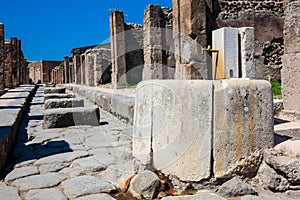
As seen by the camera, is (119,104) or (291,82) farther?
(119,104)

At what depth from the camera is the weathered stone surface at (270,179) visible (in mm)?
2229

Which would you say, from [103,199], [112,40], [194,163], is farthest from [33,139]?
[112,40]

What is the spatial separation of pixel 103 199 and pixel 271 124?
1.56m

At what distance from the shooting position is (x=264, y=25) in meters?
8.82

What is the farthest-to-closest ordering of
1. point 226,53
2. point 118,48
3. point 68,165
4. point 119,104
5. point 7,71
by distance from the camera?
point 7,71, point 118,48, point 119,104, point 226,53, point 68,165

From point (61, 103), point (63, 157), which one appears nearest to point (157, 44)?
point (61, 103)

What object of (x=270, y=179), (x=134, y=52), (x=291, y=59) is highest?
(x=134, y=52)

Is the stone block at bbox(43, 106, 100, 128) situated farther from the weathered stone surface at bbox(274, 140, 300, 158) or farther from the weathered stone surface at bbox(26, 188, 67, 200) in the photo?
the weathered stone surface at bbox(274, 140, 300, 158)

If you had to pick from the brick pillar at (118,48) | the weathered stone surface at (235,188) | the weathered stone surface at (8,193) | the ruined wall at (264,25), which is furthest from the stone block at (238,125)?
the brick pillar at (118,48)

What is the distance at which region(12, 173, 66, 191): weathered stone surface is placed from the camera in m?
2.45

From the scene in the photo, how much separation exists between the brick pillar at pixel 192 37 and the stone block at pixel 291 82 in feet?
4.55

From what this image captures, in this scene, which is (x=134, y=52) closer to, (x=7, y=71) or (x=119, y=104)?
(x=7, y=71)

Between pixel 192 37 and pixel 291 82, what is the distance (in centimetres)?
200

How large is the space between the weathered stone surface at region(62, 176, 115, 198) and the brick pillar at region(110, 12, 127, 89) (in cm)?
1053
